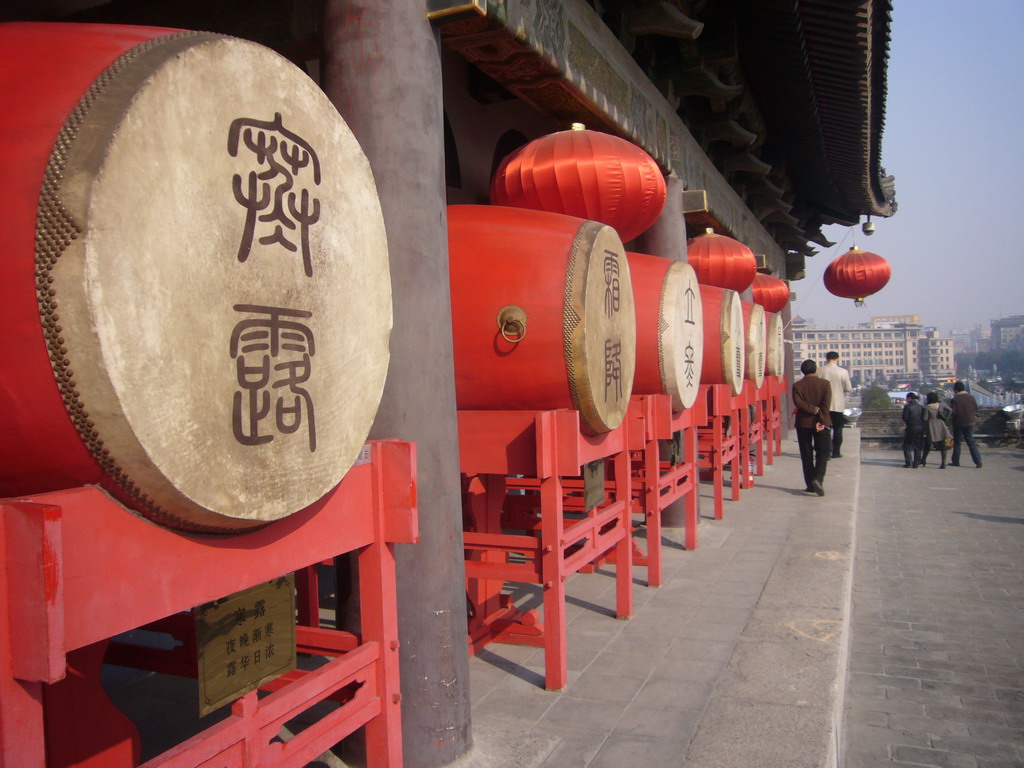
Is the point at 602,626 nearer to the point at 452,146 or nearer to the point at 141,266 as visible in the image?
the point at 452,146

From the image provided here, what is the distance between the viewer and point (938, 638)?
470 centimetres

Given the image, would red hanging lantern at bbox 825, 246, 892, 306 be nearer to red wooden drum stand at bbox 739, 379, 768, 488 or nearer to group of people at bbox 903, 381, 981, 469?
group of people at bbox 903, 381, 981, 469

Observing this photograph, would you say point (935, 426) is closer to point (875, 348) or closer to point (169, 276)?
point (169, 276)

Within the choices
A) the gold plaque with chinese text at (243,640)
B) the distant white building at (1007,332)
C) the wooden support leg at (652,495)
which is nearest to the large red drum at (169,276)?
the gold plaque with chinese text at (243,640)

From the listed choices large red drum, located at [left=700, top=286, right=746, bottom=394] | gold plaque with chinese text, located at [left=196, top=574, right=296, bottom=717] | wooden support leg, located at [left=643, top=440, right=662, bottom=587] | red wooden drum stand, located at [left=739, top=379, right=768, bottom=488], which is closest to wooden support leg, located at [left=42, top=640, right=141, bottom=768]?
gold plaque with chinese text, located at [left=196, top=574, right=296, bottom=717]

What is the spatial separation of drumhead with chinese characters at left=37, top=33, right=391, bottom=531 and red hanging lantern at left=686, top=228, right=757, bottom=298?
23.4 ft

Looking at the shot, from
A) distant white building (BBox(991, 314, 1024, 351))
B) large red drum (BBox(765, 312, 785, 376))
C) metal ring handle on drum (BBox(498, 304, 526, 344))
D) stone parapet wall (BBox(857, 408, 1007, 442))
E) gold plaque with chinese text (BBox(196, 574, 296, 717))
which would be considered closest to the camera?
gold plaque with chinese text (BBox(196, 574, 296, 717))

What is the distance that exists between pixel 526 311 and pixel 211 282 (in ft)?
6.10

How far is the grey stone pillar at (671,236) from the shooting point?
666 centimetres

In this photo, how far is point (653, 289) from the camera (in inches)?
199

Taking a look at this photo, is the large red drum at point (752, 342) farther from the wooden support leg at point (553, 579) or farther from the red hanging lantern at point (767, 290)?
the wooden support leg at point (553, 579)

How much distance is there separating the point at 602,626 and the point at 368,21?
3169mm

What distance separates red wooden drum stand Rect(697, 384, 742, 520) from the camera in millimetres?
6773

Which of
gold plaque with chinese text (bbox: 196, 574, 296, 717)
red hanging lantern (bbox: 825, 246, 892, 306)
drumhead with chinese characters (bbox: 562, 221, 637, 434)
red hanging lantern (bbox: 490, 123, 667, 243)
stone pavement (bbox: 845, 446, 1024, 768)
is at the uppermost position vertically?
red hanging lantern (bbox: 825, 246, 892, 306)
